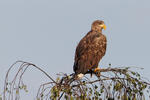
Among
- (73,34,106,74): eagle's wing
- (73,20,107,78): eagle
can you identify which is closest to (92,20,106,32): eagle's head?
(73,20,107,78): eagle

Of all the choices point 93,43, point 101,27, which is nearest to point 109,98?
point 93,43

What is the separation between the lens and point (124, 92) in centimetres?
596

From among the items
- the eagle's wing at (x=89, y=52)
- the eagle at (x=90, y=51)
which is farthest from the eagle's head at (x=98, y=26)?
the eagle's wing at (x=89, y=52)

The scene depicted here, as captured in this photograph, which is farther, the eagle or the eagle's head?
the eagle's head

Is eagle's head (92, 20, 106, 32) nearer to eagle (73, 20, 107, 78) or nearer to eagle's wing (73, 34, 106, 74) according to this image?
eagle (73, 20, 107, 78)

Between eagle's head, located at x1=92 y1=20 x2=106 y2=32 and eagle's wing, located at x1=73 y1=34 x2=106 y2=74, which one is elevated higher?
eagle's head, located at x1=92 y1=20 x2=106 y2=32

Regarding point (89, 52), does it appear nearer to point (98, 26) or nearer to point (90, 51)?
point (90, 51)

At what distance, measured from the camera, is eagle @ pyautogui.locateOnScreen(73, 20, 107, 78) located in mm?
9633

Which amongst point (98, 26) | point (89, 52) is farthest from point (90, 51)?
point (98, 26)

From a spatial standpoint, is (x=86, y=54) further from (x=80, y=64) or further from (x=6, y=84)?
(x=6, y=84)

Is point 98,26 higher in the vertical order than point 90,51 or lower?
higher

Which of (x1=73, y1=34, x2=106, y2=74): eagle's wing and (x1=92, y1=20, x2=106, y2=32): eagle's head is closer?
(x1=73, y1=34, x2=106, y2=74): eagle's wing

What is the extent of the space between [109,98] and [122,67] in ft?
3.01

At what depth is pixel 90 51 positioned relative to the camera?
10.2 meters
